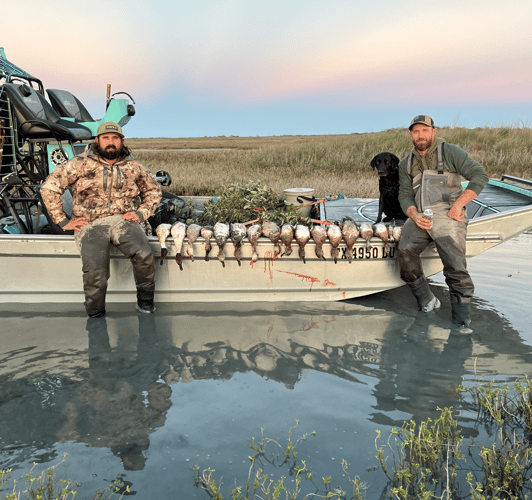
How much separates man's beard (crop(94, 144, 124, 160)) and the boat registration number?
2.83 m

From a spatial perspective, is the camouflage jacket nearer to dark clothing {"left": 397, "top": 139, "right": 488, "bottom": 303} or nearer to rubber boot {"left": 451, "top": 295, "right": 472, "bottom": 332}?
dark clothing {"left": 397, "top": 139, "right": 488, "bottom": 303}

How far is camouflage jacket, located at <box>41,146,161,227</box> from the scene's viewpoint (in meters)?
5.12

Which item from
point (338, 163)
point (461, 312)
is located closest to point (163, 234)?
point (461, 312)

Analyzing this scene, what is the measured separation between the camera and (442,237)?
16.9 feet

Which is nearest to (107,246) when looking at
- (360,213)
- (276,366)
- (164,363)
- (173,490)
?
(164,363)

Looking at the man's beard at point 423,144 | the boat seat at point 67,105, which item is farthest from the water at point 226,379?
the boat seat at point 67,105

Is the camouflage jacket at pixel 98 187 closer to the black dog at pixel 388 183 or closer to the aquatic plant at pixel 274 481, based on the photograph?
the black dog at pixel 388 183

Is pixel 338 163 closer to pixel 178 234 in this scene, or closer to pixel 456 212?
pixel 456 212

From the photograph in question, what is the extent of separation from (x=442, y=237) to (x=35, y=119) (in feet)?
17.1

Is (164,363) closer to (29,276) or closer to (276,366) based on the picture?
(276,366)

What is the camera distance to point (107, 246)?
5.17 meters

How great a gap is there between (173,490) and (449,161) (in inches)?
167

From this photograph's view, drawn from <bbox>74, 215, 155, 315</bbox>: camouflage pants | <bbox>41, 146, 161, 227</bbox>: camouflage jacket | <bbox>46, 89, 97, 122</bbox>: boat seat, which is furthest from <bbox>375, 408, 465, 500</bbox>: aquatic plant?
<bbox>46, 89, 97, 122</bbox>: boat seat

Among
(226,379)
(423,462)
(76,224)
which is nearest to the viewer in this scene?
(423,462)
